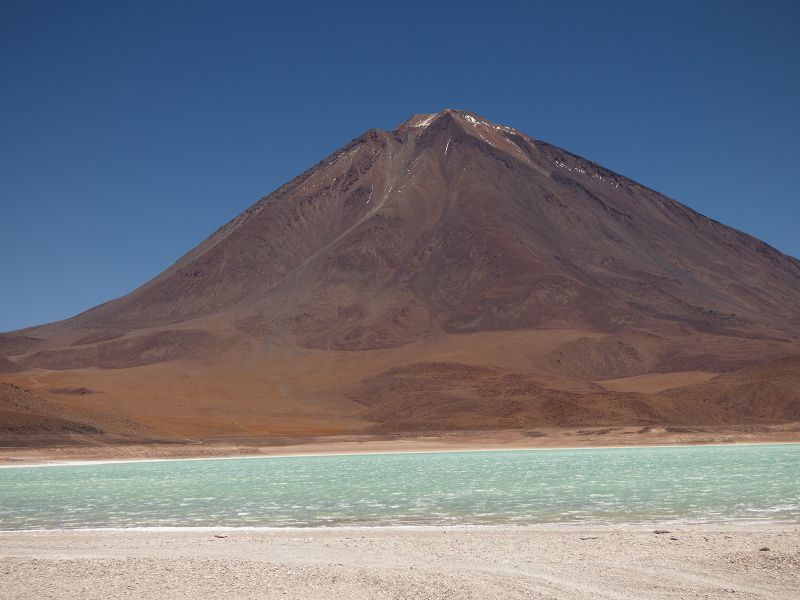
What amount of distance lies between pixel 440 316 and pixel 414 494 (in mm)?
105599

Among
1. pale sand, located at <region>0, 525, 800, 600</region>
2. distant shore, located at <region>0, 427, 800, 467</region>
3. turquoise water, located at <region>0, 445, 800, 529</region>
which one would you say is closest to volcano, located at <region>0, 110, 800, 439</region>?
distant shore, located at <region>0, 427, 800, 467</region>

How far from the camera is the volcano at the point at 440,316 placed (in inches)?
3093

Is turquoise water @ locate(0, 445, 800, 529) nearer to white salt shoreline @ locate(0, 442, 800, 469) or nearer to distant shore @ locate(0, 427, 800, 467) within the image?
white salt shoreline @ locate(0, 442, 800, 469)

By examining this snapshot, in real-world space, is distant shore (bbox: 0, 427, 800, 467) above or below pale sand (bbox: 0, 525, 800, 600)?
above

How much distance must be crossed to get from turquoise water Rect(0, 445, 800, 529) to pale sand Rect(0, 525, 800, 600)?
278cm

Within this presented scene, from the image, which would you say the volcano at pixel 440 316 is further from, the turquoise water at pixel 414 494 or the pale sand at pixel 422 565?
the pale sand at pixel 422 565

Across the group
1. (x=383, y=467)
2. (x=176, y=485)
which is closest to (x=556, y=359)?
(x=383, y=467)

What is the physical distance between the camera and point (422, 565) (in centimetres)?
1205

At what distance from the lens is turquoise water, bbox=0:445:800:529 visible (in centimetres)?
1836

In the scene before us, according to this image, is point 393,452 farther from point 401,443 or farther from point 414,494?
point 414,494

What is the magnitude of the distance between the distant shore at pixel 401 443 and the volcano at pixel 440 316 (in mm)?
6194

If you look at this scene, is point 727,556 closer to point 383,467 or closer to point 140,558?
point 140,558

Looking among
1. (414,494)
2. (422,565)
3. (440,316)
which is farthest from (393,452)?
(440,316)

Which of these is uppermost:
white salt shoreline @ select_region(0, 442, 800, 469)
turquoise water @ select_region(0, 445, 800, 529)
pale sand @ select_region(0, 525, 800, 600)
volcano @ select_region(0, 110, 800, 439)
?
volcano @ select_region(0, 110, 800, 439)
